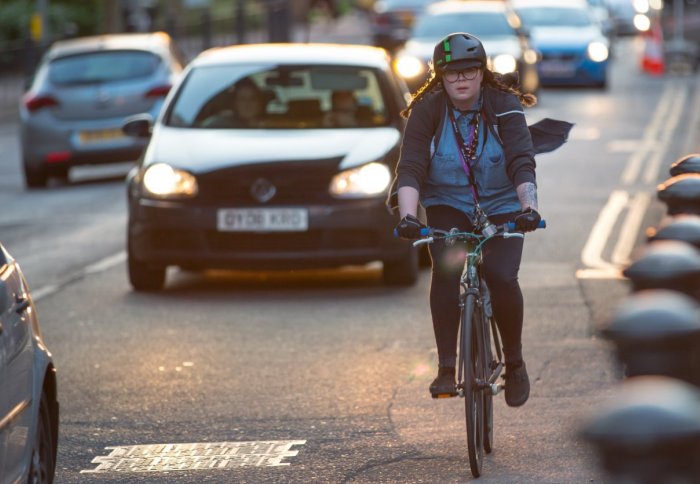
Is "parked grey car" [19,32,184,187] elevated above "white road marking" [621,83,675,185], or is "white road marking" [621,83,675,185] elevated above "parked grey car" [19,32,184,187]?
"parked grey car" [19,32,184,187]

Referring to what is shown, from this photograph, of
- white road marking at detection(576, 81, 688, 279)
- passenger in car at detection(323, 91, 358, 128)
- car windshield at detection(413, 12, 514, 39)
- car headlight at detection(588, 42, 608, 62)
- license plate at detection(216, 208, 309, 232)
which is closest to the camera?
license plate at detection(216, 208, 309, 232)

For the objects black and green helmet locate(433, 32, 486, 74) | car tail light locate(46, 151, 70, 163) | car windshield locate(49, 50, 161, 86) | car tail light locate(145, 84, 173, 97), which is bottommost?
car tail light locate(46, 151, 70, 163)

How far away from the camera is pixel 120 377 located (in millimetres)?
9445

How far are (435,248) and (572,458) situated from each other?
97 centimetres

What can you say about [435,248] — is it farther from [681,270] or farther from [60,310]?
[60,310]

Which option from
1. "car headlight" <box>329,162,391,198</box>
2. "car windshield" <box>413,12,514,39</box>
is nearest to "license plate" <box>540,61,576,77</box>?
"car windshield" <box>413,12,514,39</box>

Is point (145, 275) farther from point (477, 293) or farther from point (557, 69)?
point (557, 69)

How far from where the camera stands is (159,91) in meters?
21.3

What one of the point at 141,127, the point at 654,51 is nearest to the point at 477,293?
the point at 141,127

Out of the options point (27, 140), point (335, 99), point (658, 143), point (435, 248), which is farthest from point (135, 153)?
point (435, 248)

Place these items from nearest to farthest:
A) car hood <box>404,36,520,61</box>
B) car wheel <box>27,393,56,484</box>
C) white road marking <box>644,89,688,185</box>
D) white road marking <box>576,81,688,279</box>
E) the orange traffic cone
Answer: car wheel <box>27,393,56,484</box> → white road marking <box>576,81,688,279</box> → white road marking <box>644,89,688,185</box> → car hood <box>404,36,520,61</box> → the orange traffic cone

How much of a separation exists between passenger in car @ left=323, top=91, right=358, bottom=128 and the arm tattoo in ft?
18.2

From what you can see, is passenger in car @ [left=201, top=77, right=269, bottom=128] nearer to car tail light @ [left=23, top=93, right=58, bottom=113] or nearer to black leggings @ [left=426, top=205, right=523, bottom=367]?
black leggings @ [left=426, top=205, right=523, bottom=367]

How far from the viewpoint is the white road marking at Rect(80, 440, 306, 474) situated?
24.0 feet
